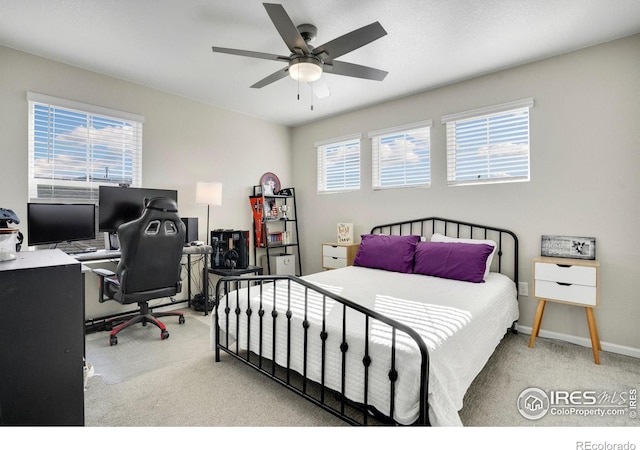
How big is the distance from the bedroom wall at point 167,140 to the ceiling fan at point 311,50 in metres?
1.71

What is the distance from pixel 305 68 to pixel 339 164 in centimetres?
242

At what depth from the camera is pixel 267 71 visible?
3.18 m

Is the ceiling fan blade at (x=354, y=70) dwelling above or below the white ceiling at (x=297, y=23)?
below

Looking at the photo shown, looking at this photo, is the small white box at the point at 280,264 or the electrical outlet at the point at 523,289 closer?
the electrical outlet at the point at 523,289

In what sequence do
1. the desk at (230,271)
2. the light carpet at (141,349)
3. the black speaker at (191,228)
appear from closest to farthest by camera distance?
the light carpet at (141,349) < the black speaker at (191,228) < the desk at (230,271)

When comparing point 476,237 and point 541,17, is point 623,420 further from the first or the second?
point 541,17

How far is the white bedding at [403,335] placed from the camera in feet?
4.66

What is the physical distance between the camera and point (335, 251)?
4234 mm

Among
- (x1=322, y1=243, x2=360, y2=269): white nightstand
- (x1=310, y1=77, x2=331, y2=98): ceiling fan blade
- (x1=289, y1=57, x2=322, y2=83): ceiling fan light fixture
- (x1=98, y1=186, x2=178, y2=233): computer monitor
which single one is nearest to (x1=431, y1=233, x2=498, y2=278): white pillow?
(x1=322, y1=243, x2=360, y2=269): white nightstand

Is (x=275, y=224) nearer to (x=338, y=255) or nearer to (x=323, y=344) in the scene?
(x=338, y=255)

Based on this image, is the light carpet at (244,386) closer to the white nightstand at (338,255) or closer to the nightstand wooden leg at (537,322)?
the nightstand wooden leg at (537,322)

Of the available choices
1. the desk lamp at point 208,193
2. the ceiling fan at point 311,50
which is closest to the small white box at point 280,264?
the desk lamp at point 208,193

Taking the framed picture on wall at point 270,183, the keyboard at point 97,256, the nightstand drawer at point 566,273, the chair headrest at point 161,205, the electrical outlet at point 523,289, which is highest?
the framed picture on wall at point 270,183

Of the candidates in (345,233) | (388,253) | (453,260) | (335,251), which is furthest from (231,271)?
(453,260)
